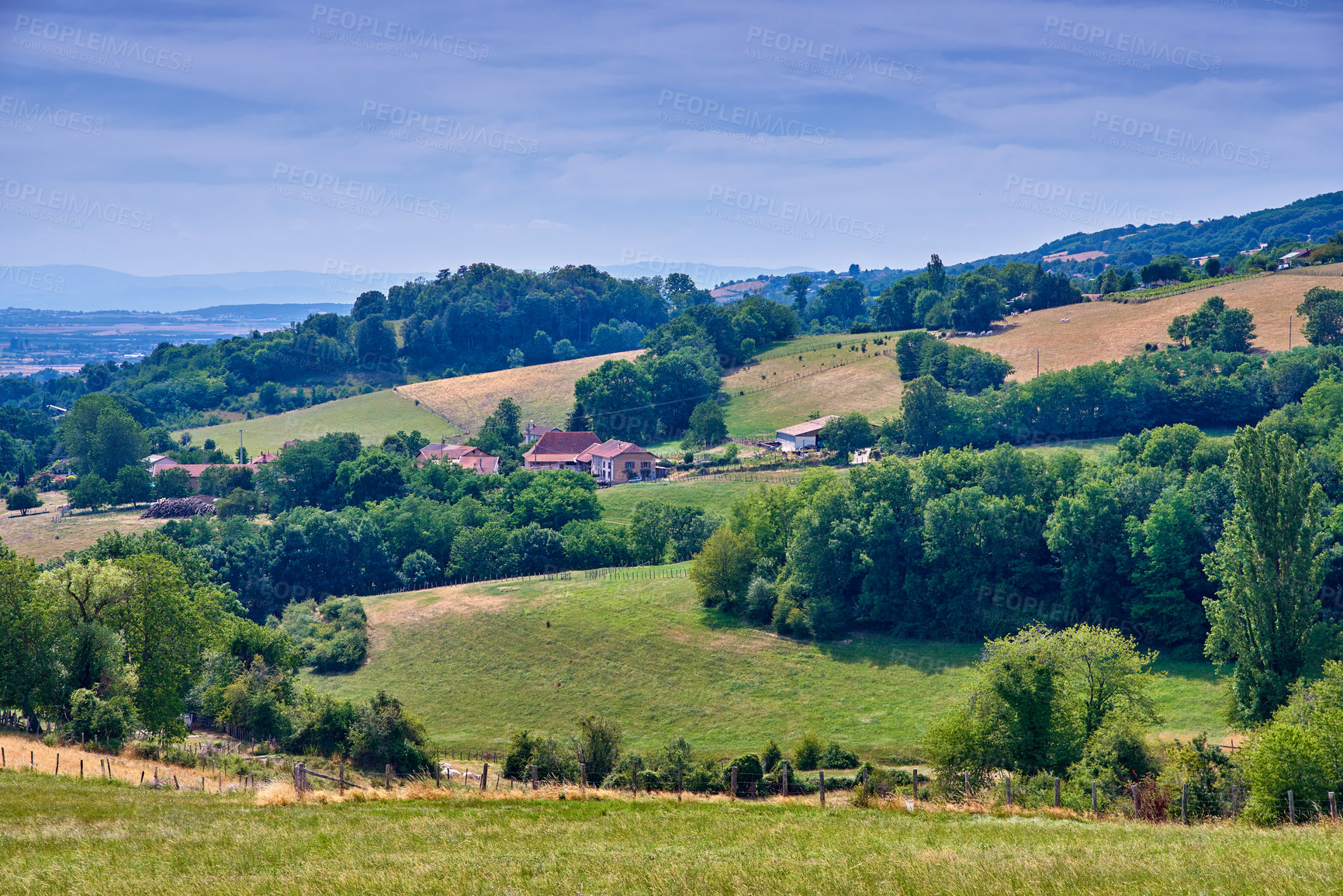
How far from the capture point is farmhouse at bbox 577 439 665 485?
105375 millimetres

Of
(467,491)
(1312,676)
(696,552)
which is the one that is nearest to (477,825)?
(1312,676)

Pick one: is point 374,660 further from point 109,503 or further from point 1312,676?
point 109,503

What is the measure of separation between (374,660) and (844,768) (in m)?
33.7

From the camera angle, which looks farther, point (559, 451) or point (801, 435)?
point (559, 451)

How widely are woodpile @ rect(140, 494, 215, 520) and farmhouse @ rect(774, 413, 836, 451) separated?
190 feet

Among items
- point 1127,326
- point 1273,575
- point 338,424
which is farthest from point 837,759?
point 338,424

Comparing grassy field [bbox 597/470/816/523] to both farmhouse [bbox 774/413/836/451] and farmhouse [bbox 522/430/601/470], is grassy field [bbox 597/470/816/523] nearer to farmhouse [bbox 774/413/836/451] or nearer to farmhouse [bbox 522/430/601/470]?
farmhouse [bbox 774/413/836/451]

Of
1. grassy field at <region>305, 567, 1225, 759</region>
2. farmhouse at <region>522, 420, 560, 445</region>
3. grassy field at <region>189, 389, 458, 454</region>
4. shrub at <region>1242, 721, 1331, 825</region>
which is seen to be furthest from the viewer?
grassy field at <region>189, 389, 458, 454</region>

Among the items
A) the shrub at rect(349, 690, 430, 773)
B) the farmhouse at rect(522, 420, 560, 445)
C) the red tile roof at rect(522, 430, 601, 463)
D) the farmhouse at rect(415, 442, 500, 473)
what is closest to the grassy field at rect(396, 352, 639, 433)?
the farmhouse at rect(522, 420, 560, 445)

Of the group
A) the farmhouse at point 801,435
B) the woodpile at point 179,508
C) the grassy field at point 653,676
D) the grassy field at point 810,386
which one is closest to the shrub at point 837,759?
the grassy field at point 653,676

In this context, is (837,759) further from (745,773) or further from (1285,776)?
(1285,776)

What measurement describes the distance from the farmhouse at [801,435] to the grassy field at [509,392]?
115ft

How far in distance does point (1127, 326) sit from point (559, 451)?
225 feet

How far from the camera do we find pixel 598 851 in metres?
17.9
